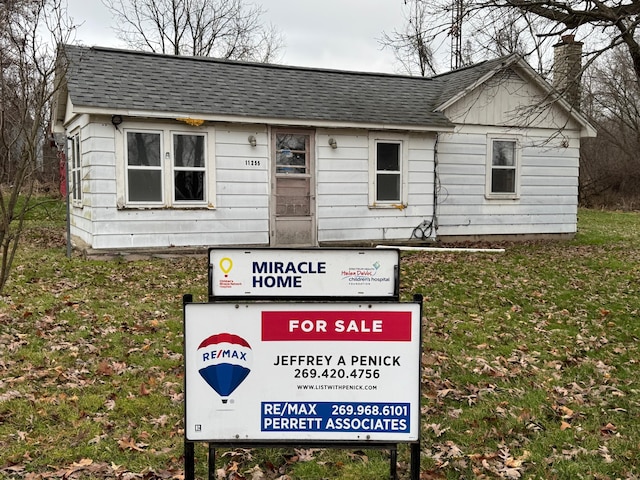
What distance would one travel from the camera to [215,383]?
299cm

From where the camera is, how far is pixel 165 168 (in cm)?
1162

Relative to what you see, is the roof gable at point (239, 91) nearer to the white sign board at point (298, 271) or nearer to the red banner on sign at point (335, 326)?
the white sign board at point (298, 271)

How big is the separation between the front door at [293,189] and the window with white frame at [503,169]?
15.9ft

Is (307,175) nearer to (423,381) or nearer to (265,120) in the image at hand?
(265,120)

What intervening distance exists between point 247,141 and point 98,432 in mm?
8857

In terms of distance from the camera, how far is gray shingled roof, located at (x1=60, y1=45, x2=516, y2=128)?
11.4 meters

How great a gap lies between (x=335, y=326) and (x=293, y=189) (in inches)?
394

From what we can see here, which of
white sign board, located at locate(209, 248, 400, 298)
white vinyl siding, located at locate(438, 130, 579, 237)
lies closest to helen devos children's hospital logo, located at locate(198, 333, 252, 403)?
white sign board, located at locate(209, 248, 400, 298)

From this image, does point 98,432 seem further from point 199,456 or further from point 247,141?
point 247,141

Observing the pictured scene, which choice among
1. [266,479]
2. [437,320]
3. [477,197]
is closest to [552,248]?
[477,197]

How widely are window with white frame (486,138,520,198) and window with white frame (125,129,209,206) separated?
7276mm

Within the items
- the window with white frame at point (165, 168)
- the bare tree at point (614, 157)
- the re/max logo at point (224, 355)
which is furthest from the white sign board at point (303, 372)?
the bare tree at point (614, 157)

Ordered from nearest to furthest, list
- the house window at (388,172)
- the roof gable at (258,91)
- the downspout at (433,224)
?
the roof gable at (258,91) < the house window at (388,172) < the downspout at (433,224)

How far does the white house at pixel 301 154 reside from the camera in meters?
11.4
